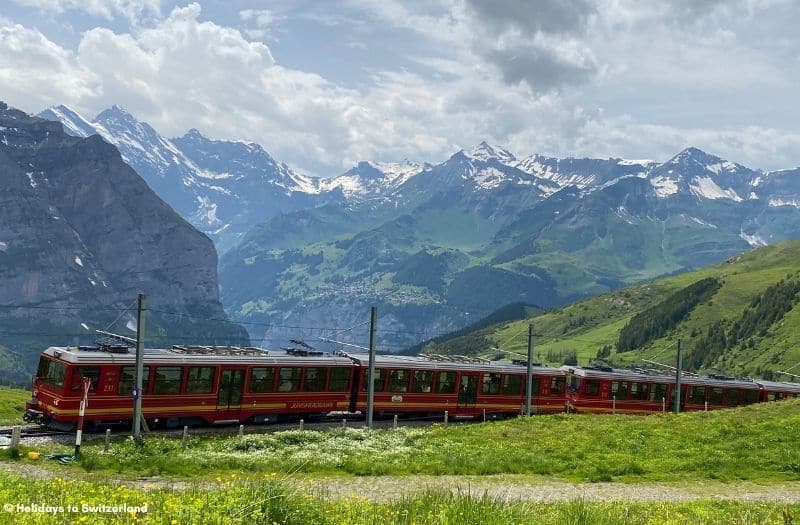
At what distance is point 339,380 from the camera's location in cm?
4928

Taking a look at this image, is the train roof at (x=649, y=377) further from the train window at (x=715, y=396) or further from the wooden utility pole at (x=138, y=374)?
the wooden utility pole at (x=138, y=374)

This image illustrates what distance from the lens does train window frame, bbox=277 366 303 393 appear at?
4612 cm

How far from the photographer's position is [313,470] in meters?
26.7

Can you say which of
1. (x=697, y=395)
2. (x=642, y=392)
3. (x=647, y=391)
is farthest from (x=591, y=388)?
(x=697, y=395)

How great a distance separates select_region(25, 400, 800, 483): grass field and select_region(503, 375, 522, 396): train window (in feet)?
59.5

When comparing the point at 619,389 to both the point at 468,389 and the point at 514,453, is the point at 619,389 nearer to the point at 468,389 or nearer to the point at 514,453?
the point at 468,389

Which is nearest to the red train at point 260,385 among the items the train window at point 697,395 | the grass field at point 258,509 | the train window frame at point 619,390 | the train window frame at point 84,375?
the train window frame at point 84,375

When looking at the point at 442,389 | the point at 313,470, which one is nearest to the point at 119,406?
the point at 313,470

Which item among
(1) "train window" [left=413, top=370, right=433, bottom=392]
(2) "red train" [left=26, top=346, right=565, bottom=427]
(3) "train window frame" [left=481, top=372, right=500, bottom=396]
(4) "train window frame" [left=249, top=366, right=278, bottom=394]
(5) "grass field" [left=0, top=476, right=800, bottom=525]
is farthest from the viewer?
(3) "train window frame" [left=481, top=372, right=500, bottom=396]

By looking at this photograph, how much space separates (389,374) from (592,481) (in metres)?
26.5

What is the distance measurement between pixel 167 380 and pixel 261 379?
21.5 ft

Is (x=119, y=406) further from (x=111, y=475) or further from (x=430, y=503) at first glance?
(x=430, y=503)

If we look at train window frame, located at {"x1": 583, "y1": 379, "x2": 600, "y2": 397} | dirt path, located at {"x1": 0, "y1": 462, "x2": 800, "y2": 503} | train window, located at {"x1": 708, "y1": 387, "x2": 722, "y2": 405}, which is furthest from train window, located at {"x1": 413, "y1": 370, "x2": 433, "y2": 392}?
train window, located at {"x1": 708, "y1": 387, "x2": 722, "y2": 405}

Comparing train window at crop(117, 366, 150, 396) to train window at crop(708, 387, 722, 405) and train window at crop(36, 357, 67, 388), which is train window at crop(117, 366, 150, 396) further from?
train window at crop(708, 387, 722, 405)
